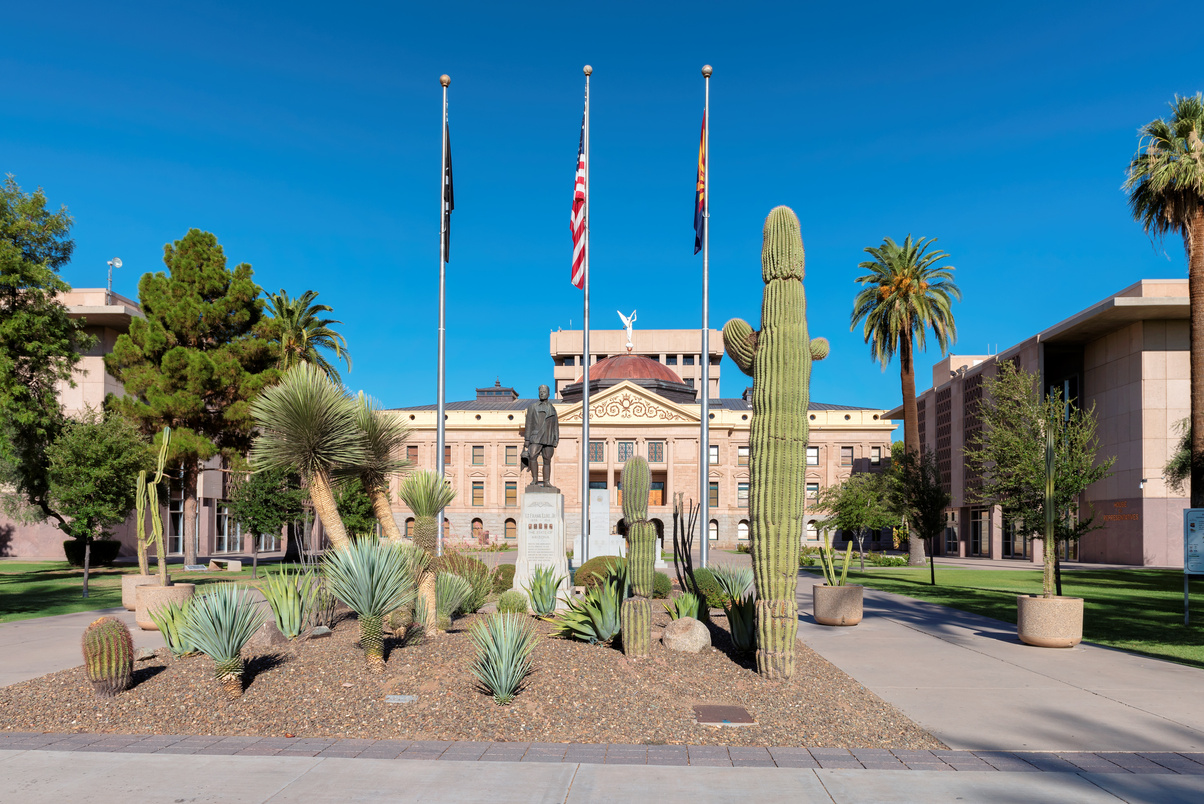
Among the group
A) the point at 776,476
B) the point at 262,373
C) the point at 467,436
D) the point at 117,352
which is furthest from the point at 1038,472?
the point at 467,436

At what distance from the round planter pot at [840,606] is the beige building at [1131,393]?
81.6 ft

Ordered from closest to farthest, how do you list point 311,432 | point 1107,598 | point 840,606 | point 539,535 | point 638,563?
point 311,432 → point 638,563 → point 840,606 → point 539,535 → point 1107,598

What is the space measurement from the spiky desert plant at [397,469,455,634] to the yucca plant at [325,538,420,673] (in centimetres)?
159

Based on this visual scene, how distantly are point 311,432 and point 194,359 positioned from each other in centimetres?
2559

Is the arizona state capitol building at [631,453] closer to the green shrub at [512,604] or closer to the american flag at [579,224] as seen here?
the american flag at [579,224]

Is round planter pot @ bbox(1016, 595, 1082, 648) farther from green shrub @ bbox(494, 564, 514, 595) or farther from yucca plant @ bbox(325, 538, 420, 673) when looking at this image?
green shrub @ bbox(494, 564, 514, 595)

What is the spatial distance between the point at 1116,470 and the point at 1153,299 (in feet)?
30.1

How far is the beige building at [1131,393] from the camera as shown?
38.9 metres

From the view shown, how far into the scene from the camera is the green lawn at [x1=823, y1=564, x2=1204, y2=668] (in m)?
13.1

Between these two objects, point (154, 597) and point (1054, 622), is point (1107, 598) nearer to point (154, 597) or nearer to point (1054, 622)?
point (1054, 622)

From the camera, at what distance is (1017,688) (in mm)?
9320

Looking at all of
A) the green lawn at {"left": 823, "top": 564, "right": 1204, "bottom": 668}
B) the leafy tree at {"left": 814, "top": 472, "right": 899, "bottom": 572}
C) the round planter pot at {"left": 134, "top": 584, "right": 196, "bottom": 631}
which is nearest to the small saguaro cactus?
the green lawn at {"left": 823, "top": 564, "right": 1204, "bottom": 668}

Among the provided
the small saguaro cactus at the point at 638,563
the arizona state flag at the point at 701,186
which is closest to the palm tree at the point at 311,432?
the small saguaro cactus at the point at 638,563

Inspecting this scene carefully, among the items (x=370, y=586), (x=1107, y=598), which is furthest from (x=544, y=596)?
(x=1107, y=598)
